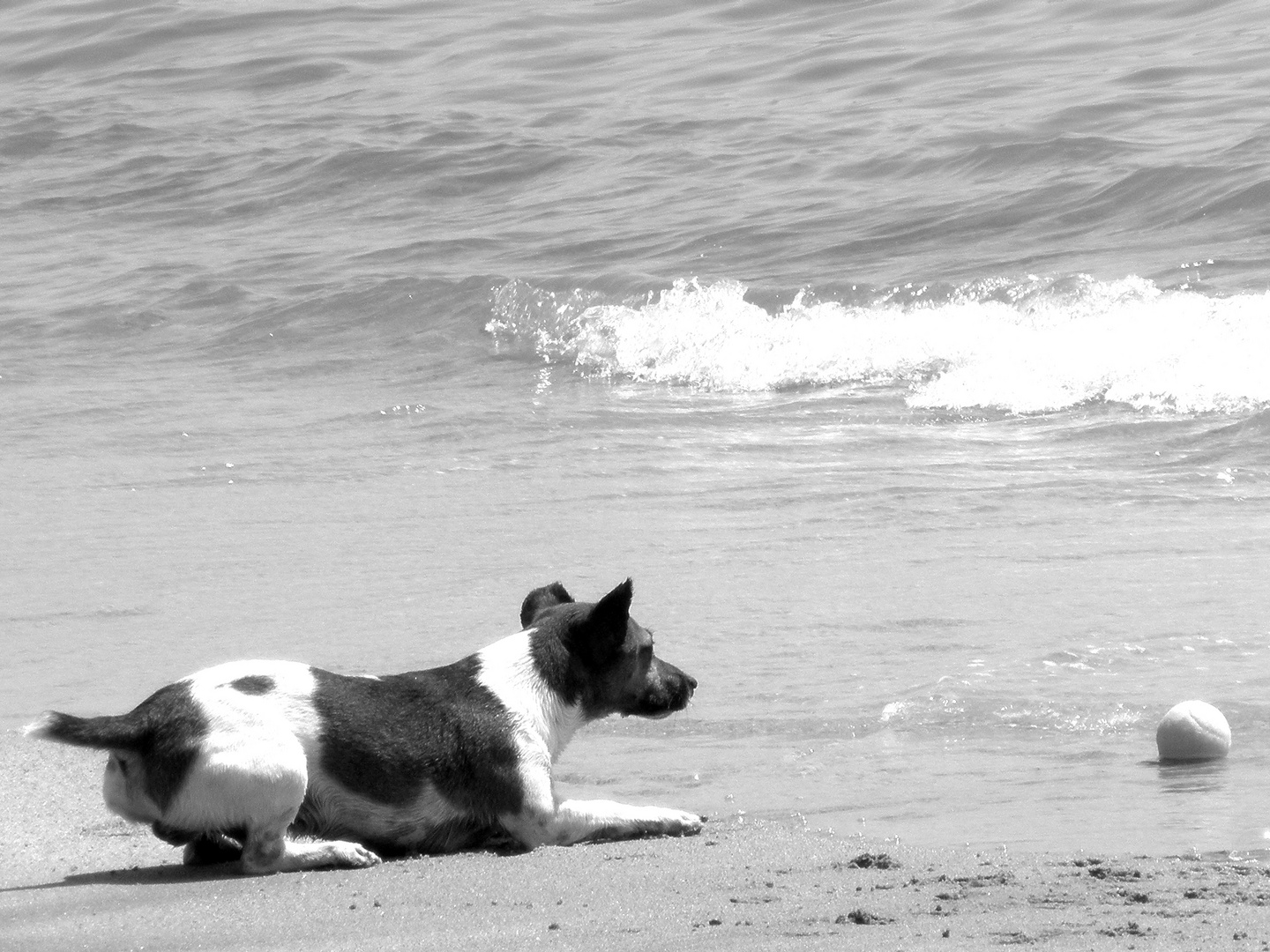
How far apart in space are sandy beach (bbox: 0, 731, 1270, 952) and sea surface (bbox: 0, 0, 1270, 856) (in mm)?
413

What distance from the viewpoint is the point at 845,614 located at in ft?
25.2

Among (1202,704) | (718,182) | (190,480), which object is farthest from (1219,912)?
(718,182)

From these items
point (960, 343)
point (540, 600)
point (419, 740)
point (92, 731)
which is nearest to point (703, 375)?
point (960, 343)

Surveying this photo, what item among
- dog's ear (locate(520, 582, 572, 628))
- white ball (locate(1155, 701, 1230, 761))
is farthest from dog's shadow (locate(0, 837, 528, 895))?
white ball (locate(1155, 701, 1230, 761))

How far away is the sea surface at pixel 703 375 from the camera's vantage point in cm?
672

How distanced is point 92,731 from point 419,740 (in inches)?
38.7

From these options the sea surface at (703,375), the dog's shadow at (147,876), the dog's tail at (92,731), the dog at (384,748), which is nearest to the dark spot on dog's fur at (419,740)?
the dog at (384,748)

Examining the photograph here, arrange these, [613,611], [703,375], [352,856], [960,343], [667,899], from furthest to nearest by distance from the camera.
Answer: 1. [703,375]
2. [960,343]
3. [613,611]
4. [352,856]
5. [667,899]

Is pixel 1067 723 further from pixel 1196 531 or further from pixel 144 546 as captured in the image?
pixel 144 546

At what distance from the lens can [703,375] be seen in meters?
14.1

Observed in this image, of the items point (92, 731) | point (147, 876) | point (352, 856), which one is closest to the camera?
point (92, 731)

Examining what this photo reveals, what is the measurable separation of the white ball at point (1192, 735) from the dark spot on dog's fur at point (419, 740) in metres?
2.02

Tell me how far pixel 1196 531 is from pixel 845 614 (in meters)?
2.00

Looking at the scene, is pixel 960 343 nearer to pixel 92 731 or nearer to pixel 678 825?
pixel 678 825
